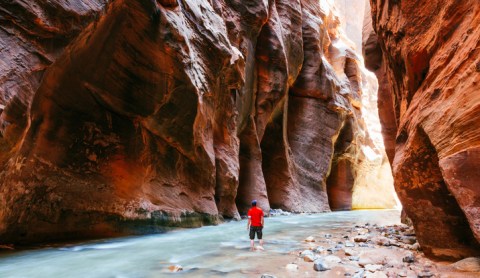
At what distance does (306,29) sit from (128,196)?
19.2 m

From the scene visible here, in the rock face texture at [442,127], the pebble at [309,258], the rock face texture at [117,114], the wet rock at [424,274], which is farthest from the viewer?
the rock face texture at [117,114]

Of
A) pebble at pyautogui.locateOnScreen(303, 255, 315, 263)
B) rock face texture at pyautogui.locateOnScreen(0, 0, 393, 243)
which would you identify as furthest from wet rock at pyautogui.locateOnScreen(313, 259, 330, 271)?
rock face texture at pyautogui.locateOnScreen(0, 0, 393, 243)

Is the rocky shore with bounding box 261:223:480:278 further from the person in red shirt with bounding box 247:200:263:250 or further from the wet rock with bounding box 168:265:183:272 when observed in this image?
the wet rock with bounding box 168:265:183:272

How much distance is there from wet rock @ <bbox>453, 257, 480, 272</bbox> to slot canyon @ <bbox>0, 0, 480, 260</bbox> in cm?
31

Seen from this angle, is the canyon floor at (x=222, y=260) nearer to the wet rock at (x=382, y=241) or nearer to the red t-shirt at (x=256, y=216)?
the wet rock at (x=382, y=241)

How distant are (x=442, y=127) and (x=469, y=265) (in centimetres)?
163

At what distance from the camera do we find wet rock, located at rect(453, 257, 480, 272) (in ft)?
12.3

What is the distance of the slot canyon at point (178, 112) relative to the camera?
4484mm

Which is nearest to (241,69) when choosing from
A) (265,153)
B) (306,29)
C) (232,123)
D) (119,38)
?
(232,123)

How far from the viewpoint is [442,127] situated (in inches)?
160

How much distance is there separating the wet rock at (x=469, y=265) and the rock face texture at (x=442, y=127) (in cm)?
31

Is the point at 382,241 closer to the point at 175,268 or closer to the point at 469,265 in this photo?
the point at 469,265

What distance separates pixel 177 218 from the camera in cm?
1025

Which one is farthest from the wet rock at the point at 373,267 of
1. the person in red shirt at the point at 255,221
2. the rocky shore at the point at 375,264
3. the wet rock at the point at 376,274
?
the person in red shirt at the point at 255,221
